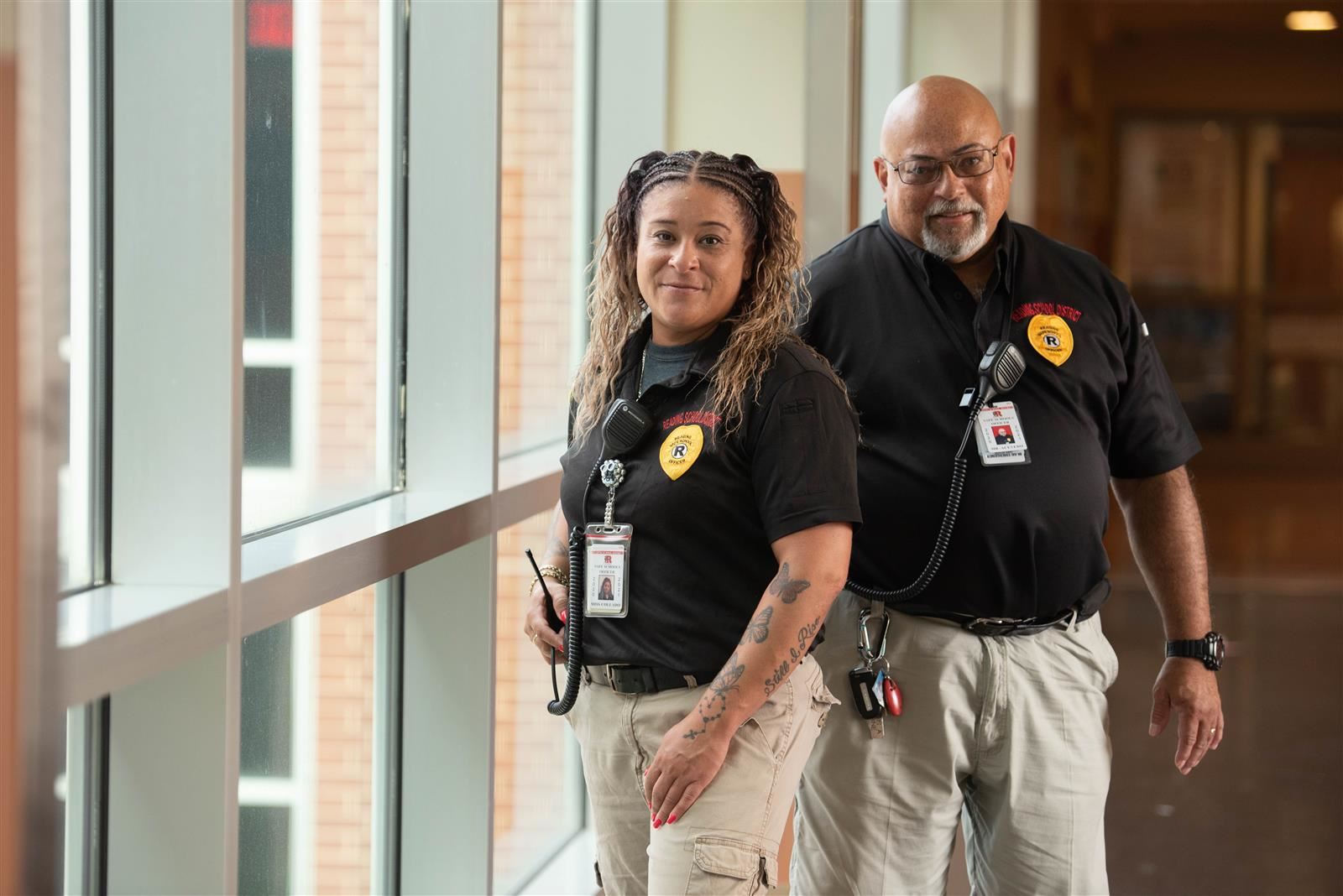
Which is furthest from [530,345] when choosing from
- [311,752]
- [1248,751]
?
[1248,751]

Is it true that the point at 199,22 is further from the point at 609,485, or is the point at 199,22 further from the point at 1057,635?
the point at 1057,635

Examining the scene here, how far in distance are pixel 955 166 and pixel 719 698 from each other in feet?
3.53

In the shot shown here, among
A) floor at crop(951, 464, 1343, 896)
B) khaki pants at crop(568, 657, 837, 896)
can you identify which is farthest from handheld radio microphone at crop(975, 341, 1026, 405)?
floor at crop(951, 464, 1343, 896)

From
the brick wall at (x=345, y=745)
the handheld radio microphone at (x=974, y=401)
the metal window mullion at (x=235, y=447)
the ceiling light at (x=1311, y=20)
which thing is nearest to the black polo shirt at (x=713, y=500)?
the handheld radio microphone at (x=974, y=401)

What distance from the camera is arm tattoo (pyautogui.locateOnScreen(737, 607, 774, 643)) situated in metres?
1.88

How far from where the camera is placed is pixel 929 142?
243 cm

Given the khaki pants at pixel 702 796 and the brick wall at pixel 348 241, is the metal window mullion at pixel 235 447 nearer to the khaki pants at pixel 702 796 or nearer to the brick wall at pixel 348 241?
the khaki pants at pixel 702 796

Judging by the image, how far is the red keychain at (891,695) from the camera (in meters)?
2.39

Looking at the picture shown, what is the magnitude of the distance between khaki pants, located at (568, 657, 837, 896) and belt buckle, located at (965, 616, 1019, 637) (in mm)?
406

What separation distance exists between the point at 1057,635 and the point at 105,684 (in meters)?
1.55

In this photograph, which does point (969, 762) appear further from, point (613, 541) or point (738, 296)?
point (738, 296)

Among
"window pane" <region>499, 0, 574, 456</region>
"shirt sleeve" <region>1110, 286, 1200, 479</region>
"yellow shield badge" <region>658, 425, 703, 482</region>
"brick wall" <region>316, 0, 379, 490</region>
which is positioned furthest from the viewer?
"window pane" <region>499, 0, 574, 456</region>

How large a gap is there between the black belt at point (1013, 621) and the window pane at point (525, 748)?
5.66 feet

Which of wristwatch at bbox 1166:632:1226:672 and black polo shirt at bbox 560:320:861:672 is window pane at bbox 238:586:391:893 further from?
wristwatch at bbox 1166:632:1226:672
